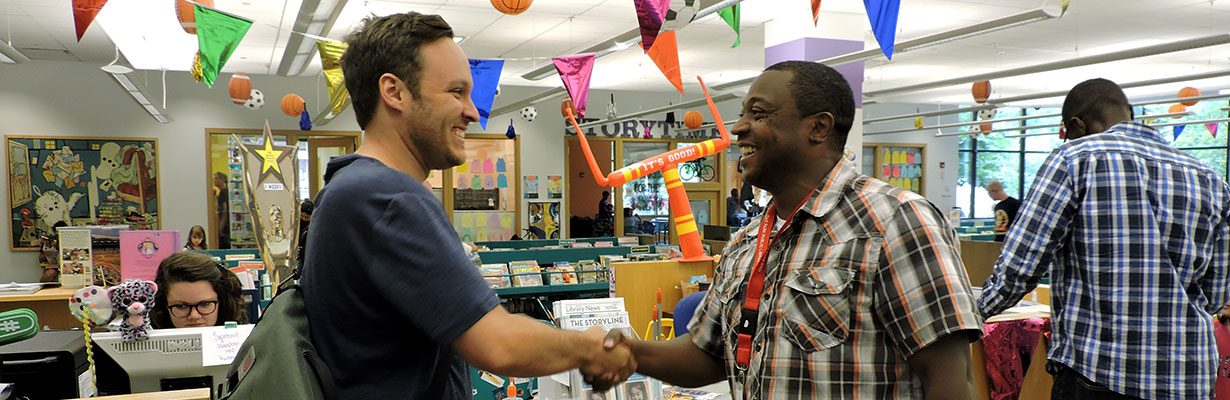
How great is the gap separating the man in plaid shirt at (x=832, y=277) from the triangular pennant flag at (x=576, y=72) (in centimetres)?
526

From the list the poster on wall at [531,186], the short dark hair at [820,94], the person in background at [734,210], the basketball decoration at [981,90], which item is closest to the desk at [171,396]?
the short dark hair at [820,94]

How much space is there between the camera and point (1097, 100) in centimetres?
244

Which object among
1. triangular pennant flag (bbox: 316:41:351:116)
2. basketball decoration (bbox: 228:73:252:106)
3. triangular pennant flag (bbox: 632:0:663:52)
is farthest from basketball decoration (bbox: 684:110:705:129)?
triangular pennant flag (bbox: 632:0:663:52)

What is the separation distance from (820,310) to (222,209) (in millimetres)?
13416

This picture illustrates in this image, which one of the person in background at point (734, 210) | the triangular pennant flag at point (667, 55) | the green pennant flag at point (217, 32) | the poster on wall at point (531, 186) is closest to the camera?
the green pennant flag at point (217, 32)

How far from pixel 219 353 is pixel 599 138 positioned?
13.6 metres

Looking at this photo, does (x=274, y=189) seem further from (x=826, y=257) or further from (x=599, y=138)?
(x=599, y=138)

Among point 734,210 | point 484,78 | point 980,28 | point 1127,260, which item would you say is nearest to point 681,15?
point 980,28

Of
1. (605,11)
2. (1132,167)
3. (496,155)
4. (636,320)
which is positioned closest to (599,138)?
(496,155)

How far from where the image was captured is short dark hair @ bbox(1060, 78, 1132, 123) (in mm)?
2430

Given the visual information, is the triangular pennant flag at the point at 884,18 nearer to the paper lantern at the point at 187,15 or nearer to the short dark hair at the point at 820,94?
the short dark hair at the point at 820,94

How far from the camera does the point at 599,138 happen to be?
15.6 meters

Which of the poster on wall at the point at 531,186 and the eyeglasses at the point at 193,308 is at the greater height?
the poster on wall at the point at 531,186

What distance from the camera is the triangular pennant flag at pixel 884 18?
400cm
